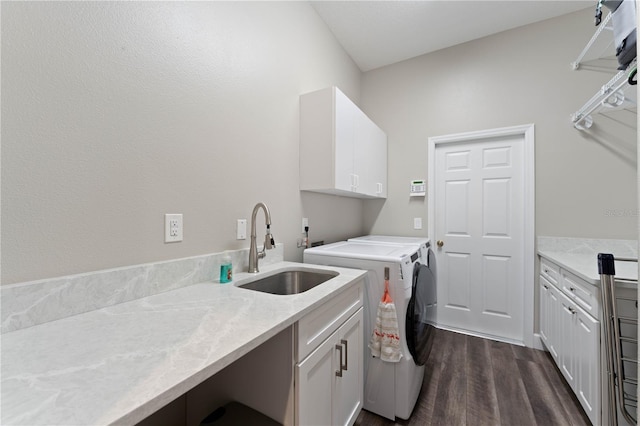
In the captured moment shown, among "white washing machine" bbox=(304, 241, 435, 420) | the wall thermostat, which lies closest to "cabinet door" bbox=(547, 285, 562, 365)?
"white washing machine" bbox=(304, 241, 435, 420)

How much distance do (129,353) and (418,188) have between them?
9.30 feet

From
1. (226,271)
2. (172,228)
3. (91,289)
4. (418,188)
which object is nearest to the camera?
(91,289)

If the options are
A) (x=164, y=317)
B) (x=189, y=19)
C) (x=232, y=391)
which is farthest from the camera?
(x=189, y=19)

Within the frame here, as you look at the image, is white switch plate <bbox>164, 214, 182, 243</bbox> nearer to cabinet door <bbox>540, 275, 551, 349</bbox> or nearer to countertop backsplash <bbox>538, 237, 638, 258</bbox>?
cabinet door <bbox>540, 275, 551, 349</bbox>

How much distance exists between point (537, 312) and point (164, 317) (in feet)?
9.86

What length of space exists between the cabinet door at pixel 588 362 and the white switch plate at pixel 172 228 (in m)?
2.13

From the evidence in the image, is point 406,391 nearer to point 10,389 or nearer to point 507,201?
point 10,389

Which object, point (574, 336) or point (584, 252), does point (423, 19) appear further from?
point (574, 336)

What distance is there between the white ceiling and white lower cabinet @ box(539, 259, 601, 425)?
224cm

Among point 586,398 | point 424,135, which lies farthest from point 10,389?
point 424,135

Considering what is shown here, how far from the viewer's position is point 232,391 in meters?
1.01

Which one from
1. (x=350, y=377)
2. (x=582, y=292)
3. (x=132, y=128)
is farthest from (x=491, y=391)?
(x=132, y=128)

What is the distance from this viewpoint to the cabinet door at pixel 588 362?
1.33m

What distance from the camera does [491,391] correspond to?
1772 millimetres
